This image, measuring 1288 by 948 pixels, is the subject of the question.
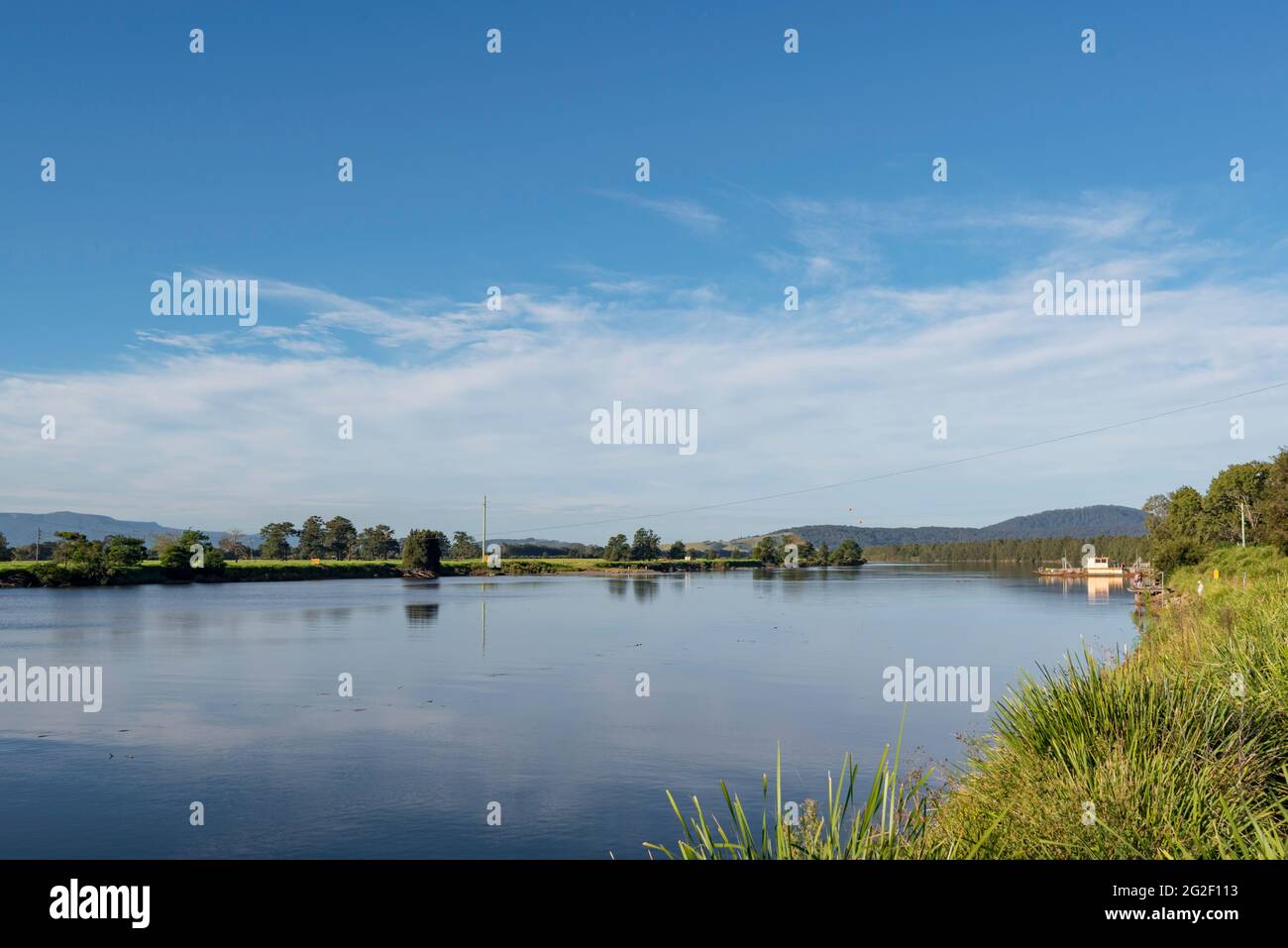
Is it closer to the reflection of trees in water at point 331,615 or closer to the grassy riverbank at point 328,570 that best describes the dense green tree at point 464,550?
the grassy riverbank at point 328,570

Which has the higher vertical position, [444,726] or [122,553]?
[122,553]

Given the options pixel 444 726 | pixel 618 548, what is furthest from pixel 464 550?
pixel 444 726

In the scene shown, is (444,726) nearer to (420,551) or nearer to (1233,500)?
(1233,500)

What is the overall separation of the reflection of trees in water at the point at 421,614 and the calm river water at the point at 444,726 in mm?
858

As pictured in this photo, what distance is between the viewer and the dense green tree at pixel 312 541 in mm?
159500

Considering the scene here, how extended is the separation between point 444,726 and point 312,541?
5790 inches

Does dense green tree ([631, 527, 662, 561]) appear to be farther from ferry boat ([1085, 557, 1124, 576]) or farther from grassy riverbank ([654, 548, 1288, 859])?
grassy riverbank ([654, 548, 1288, 859])

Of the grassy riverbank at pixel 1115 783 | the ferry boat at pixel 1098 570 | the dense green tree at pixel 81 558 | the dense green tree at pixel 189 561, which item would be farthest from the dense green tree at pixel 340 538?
the grassy riverbank at pixel 1115 783

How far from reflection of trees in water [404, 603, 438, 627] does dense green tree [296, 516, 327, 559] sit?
99.1 metres

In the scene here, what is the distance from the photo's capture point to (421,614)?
195 ft

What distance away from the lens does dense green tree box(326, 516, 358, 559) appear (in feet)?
529

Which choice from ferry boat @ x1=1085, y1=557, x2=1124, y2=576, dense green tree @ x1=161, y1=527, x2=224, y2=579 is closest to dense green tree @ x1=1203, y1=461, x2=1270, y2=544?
ferry boat @ x1=1085, y1=557, x2=1124, y2=576
